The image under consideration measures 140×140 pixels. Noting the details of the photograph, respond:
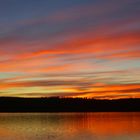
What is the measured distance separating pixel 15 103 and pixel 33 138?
109980mm

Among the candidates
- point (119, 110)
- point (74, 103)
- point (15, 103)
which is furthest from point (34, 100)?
point (119, 110)

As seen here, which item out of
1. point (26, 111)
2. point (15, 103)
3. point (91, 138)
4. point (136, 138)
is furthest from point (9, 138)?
point (26, 111)

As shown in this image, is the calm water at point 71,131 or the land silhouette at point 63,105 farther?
the land silhouette at point 63,105

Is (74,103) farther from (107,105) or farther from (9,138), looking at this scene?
(9,138)

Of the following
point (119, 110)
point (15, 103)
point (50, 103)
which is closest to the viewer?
point (15, 103)

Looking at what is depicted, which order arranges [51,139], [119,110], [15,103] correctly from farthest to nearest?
[119,110], [15,103], [51,139]

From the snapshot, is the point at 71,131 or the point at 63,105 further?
the point at 63,105

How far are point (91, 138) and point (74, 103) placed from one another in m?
124

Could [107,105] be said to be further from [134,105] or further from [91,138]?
[91,138]

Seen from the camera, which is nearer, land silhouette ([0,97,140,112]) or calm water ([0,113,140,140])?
calm water ([0,113,140,140])

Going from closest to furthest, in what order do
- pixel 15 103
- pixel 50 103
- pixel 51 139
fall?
pixel 51 139 → pixel 15 103 → pixel 50 103

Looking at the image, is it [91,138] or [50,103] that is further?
[50,103]

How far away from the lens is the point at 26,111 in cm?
18262

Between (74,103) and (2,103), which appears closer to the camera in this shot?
(2,103)
